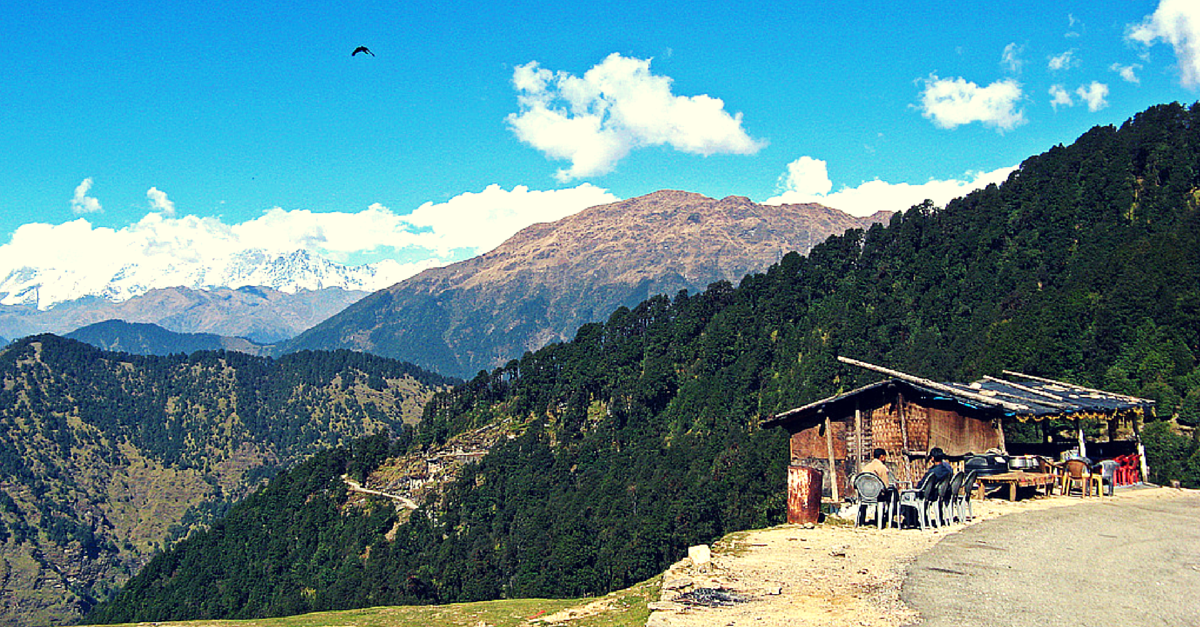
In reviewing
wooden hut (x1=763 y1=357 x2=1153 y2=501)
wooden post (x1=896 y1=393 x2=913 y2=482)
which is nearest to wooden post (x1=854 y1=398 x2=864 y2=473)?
wooden hut (x1=763 y1=357 x2=1153 y2=501)

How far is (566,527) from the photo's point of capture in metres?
108

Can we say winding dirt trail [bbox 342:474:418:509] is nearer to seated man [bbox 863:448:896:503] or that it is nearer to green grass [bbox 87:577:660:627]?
green grass [bbox 87:577:660:627]

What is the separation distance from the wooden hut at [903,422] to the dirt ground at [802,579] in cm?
755

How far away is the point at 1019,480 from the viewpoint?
32125 millimetres

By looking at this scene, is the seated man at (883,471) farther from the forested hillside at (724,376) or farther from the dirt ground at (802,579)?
the forested hillside at (724,376)

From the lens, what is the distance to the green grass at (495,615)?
57.6ft

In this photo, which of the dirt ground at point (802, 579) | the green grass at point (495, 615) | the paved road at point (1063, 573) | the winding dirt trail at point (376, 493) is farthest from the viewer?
the winding dirt trail at point (376, 493)

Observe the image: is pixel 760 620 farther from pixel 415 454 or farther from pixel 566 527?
pixel 415 454

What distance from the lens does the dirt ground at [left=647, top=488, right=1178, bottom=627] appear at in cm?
1484

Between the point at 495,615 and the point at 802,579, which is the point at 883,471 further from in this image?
the point at 495,615

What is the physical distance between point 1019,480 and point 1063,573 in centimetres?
1539

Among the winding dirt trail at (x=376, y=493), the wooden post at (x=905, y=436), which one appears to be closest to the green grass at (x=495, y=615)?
the wooden post at (x=905, y=436)

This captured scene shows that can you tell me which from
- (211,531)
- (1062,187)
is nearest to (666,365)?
(1062,187)

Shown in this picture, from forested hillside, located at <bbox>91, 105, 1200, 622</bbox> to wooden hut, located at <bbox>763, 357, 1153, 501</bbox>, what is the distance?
3246 centimetres
